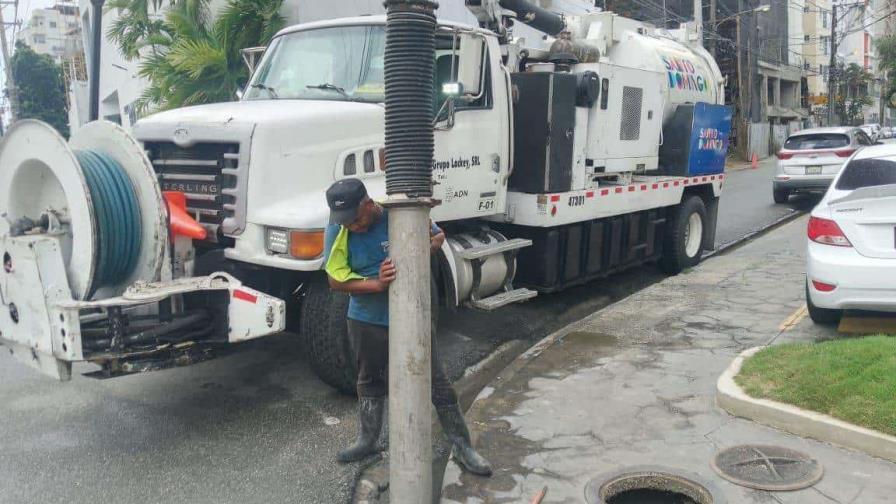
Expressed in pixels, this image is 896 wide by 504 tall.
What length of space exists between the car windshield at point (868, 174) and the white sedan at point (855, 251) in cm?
43

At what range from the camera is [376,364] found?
14.3 ft

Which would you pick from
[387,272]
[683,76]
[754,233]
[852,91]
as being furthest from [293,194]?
[852,91]

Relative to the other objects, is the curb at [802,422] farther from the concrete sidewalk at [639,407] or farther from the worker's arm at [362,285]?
the worker's arm at [362,285]

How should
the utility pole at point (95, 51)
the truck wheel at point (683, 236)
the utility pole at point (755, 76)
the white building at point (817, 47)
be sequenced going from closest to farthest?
the utility pole at point (95, 51)
the truck wheel at point (683, 236)
the utility pole at point (755, 76)
the white building at point (817, 47)

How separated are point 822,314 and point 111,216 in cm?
561

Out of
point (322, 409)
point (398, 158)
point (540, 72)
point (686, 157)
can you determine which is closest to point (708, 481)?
point (398, 158)

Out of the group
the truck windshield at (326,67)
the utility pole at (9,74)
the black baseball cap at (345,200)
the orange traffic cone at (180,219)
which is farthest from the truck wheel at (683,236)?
the utility pole at (9,74)

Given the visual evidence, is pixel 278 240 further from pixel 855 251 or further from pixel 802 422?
pixel 855 251

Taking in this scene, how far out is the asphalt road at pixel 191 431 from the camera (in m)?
4.29

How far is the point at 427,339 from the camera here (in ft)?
11.7

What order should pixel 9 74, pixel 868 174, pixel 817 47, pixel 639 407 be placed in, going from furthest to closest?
pixel 817 47
pixel 9 74
pixel 868 174
pixel 639 407

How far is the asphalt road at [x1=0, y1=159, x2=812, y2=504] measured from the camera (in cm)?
429

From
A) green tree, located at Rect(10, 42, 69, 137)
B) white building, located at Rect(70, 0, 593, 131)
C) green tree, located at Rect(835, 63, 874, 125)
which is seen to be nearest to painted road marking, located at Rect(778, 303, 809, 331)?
white building, located at Rect(70, 0, 593, 131)

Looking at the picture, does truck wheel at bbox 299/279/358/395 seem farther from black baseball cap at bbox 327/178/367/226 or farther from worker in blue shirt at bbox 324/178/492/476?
black baseball cap at bbox 327/178/367/226
